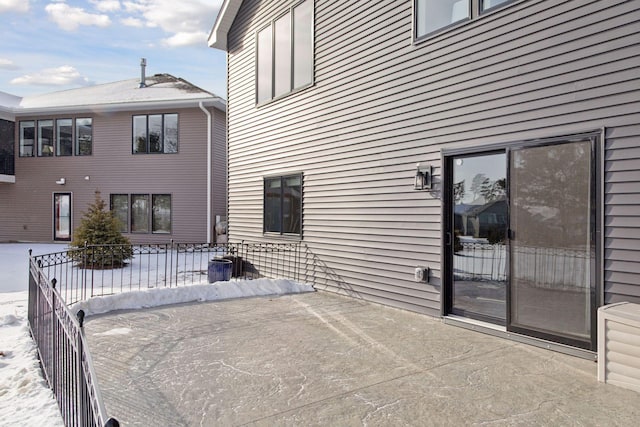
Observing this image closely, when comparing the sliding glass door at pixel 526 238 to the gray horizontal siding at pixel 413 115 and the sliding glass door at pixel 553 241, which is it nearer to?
the sliding glass door at pixel 553 241

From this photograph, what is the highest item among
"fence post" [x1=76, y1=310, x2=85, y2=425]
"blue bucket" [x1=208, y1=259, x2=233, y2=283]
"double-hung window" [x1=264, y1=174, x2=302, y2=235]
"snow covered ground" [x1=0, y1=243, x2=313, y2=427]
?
"double-hung window" [x1=264, y1=174, x2=302, y2=235]

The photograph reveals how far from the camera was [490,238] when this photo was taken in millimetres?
4703

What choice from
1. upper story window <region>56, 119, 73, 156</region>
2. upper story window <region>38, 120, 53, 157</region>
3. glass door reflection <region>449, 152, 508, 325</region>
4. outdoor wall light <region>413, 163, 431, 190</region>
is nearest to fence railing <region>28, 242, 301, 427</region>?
outdoor wall light <region>413, 163, 431, 190</region>

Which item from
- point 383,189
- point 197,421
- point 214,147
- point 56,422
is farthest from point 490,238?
point 214,147

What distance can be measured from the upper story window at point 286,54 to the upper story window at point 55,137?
31.0 feet

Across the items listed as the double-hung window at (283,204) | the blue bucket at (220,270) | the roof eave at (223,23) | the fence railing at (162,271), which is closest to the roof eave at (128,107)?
the roof eave at (223,23)

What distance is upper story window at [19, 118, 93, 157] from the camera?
15.2 meters

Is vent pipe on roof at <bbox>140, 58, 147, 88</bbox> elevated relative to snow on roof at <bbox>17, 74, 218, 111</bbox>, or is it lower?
elevated

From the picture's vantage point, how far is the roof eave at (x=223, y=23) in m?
9.49

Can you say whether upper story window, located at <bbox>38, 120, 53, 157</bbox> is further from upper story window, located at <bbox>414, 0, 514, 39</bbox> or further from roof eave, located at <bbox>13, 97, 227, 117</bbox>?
upper story window, located at <bbox>414, 0, 514, 39</bbox>

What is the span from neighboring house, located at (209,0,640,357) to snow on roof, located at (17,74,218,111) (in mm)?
6926

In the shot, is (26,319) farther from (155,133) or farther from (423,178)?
(155,133)

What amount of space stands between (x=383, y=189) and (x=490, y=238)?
1773mm

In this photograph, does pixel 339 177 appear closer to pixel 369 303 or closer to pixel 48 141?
pixel 369 303
